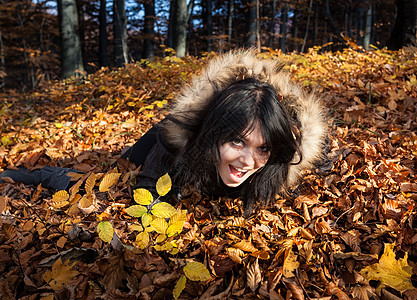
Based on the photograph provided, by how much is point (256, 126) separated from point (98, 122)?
2.77m

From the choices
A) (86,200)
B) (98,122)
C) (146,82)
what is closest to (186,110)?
(86,200)

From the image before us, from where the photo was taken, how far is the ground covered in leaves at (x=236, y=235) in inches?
58.2

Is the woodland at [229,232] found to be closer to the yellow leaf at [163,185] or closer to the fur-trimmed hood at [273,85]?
the yellow leaf at [163,185]

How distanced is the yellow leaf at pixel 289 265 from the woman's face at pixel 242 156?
570 millimetres

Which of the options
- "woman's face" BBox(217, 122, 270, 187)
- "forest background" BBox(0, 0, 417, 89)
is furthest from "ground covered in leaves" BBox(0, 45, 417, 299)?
"forest background" BBox(0, 0, 417, 89)

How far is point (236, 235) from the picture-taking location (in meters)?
1.87

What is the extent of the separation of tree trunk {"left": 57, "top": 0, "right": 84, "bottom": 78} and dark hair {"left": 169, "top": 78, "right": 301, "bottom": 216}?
6521 millimetres

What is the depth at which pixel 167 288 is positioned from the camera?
1512 millimetres

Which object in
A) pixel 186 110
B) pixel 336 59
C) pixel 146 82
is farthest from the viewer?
pixel 336 59

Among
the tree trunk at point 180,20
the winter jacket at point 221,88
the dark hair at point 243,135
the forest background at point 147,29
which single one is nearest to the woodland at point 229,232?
the dark hair at point 243,135

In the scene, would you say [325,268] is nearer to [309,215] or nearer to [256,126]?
[309,215]

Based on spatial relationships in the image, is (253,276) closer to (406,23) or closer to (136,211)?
(136,211)

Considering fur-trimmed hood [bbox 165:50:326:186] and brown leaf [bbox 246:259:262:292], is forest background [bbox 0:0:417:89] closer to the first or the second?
fur-trimmed hood [bbox 165:50:326:186]

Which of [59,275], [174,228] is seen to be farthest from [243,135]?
[59,275]
